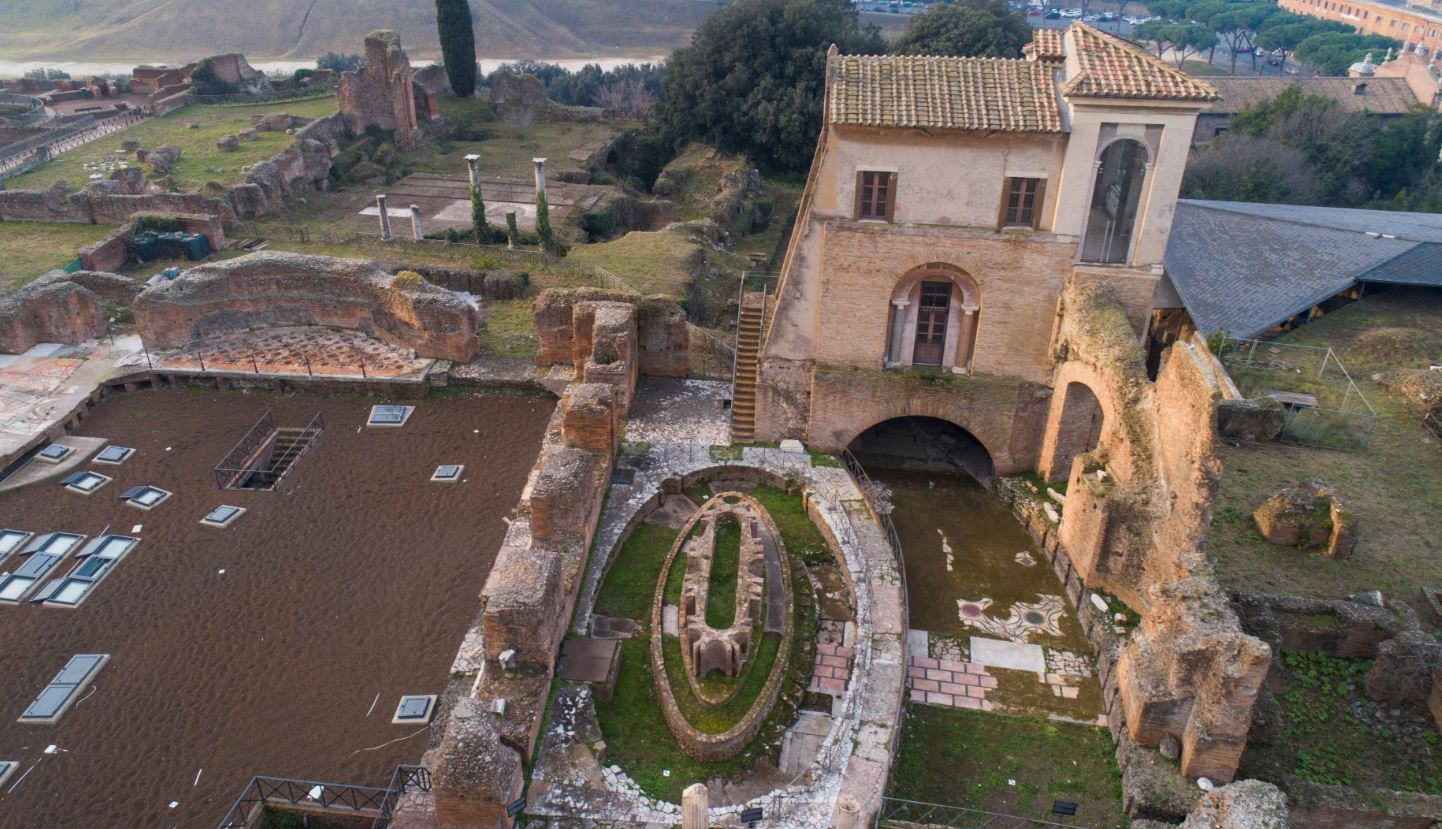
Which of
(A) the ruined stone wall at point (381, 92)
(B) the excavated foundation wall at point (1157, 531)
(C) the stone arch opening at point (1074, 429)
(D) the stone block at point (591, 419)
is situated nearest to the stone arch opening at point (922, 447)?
(C) the stone arch opening at point (1074, 429)

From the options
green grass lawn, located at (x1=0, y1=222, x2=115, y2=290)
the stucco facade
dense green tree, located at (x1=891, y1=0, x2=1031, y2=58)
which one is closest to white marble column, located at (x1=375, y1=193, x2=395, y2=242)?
green grass lawn, located at (x1=0, y1=222, x2=115, y2=290)

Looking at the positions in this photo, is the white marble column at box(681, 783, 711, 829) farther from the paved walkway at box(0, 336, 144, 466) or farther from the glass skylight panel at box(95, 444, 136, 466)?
the paved walkway at box(0, 336, 144, 466)

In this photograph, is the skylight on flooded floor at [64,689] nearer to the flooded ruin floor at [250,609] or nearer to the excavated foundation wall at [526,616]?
the flooded ruin floor at [250,609]

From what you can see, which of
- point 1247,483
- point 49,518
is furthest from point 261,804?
point 1247,483

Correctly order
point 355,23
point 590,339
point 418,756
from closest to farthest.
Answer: point 418,756 < point 590,339 < point 355,23

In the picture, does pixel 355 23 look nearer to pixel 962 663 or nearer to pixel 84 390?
pixel 84 390
